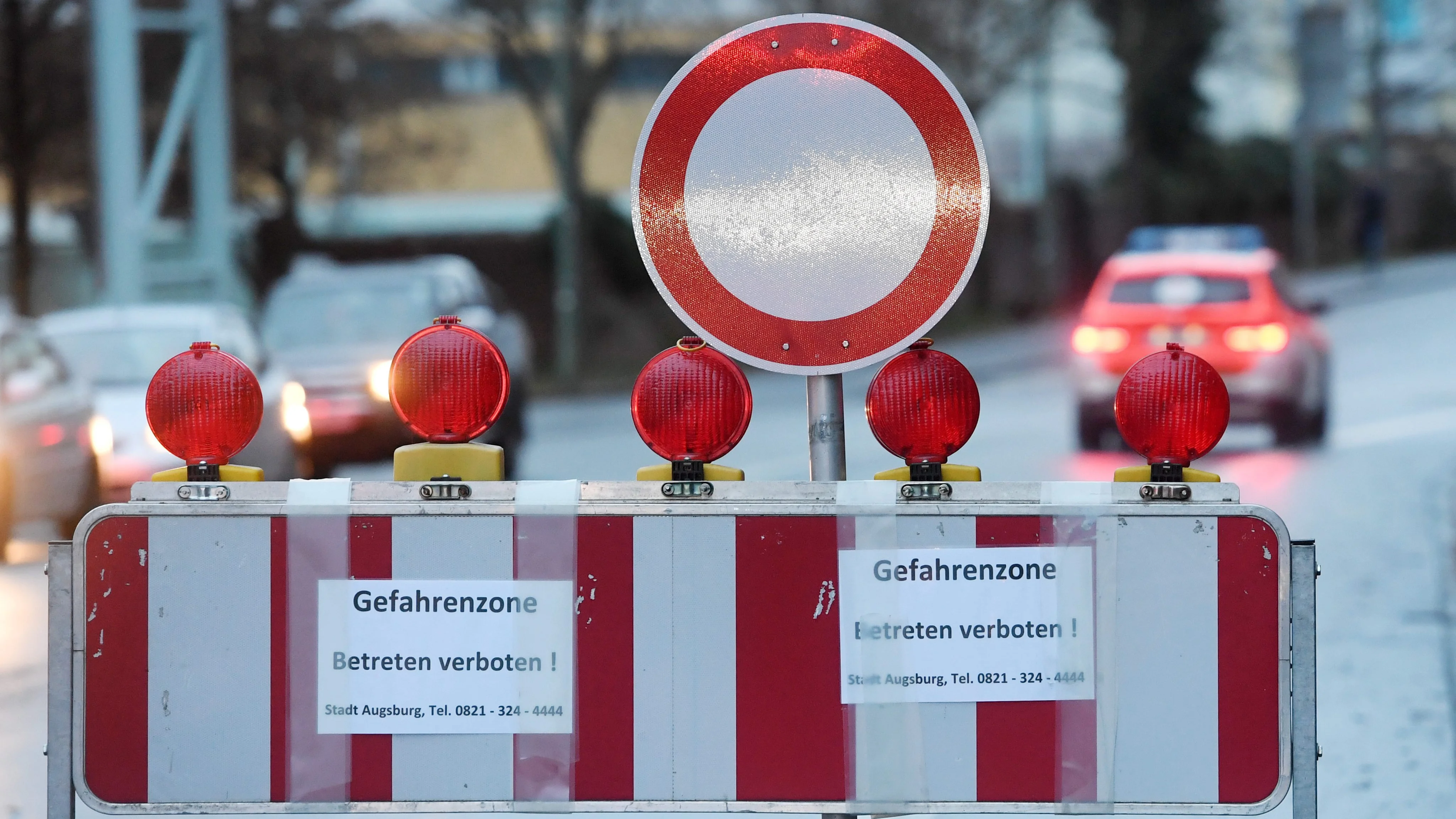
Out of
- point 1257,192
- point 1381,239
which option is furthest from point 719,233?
point 1257,192

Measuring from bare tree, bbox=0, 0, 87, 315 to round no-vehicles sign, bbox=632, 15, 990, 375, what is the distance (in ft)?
73.7

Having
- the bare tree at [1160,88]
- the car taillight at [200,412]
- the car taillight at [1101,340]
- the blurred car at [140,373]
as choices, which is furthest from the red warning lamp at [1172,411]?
the bare tree at [1160,88]

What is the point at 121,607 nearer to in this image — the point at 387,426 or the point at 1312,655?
the point at 1312,655

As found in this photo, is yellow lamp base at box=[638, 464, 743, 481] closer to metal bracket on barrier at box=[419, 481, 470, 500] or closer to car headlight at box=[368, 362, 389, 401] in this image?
metal bracket on barrier at box=[419, 481, 470, 500]

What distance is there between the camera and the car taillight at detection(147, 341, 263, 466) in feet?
11.7

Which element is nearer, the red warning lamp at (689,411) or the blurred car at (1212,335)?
the red warning lamp at (689,411)

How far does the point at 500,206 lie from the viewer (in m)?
57.8

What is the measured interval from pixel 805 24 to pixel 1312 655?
135cm

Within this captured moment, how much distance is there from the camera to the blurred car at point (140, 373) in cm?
1280

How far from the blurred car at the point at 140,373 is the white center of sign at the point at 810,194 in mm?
8949

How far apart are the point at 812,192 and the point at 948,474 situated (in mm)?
556

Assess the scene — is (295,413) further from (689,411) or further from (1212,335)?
(689,411)

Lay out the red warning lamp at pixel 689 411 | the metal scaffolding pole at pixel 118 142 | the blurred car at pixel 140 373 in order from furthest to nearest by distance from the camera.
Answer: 1. the metal scaffolding pole at pixel 118 142
2. the blurred car at pixel 140 373
3. the red warning lamp at pixel 689 411

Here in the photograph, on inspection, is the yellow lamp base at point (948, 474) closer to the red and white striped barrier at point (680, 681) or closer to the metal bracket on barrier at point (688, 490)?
the red and white striped barrier at point (680, 681)
